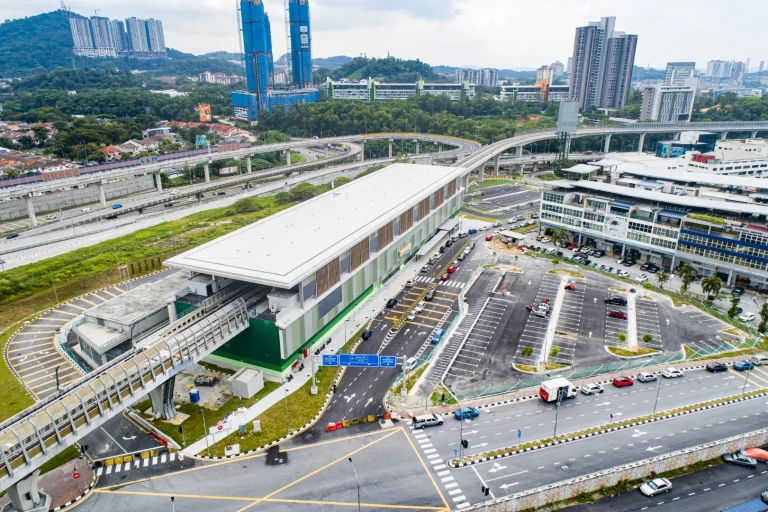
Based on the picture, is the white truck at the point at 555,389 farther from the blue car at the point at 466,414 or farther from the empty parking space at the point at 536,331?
the blue car at the point at 466,414

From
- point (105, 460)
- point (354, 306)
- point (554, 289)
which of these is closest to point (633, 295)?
point (554, 289)

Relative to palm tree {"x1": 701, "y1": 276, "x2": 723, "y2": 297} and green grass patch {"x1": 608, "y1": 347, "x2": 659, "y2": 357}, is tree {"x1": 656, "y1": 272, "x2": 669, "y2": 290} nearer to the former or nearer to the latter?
palm tree {"x1": 701, "y1": 276, "x2": 723, "y2": 297}

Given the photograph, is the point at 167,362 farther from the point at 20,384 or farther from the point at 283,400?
the point at 20,384

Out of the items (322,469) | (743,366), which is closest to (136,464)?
(322,469)

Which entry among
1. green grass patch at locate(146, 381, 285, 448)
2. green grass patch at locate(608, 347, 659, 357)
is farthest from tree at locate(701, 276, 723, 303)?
green grass patch at locate(146, 381, 285, 448)

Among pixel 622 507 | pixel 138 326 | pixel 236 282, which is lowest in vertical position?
pixel 622 507
